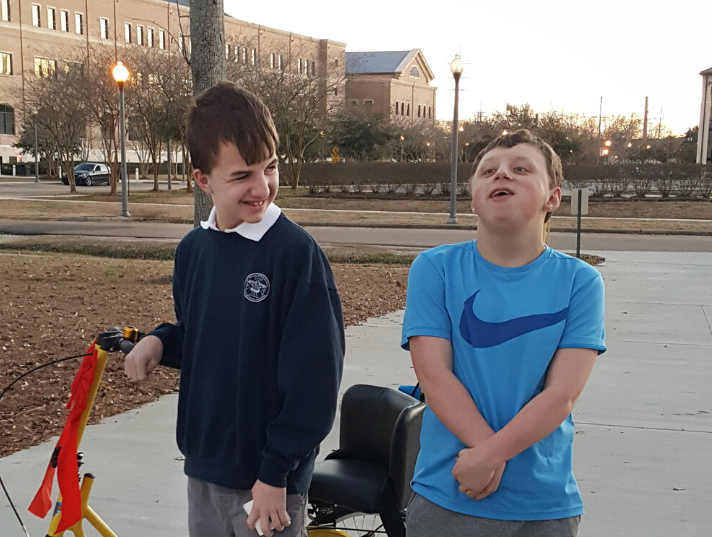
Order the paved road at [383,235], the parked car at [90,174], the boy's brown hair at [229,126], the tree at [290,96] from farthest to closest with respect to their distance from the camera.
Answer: the parked car at [90,174], the tree at [290,96], the paved road at [383,235], the boy's brown hair at [229,126]

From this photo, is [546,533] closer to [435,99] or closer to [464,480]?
[464,480]

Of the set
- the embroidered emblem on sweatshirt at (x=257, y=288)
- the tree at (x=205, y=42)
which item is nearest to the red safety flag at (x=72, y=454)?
the embroidered emblem on sweatshirt at (x=257, y=288)

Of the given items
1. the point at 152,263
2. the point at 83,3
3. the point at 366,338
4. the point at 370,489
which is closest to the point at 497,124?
the point at 83,3

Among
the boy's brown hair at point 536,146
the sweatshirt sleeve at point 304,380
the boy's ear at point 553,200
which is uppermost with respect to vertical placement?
the boy's brown hair at point 536,146

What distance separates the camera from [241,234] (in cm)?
221

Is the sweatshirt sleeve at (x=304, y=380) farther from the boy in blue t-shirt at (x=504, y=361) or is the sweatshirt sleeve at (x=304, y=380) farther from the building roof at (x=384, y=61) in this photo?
the building roof at (x=384, y=61)

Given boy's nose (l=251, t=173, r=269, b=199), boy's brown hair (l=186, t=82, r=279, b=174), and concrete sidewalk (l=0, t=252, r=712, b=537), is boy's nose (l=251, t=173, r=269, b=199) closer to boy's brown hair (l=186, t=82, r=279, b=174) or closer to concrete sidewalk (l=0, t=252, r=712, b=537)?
boy's brown hair (l=186, t=82, r=279, b=174)

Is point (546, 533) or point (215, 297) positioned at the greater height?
point (215, 297)

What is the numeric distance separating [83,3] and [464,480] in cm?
7297

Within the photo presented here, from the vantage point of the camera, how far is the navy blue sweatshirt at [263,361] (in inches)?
81.5

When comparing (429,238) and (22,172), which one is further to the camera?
(22,172)

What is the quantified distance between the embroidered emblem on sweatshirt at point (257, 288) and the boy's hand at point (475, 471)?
640 mm

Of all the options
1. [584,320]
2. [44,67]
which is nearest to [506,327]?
[584,320]

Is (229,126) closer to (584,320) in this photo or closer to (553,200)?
(553,200)
